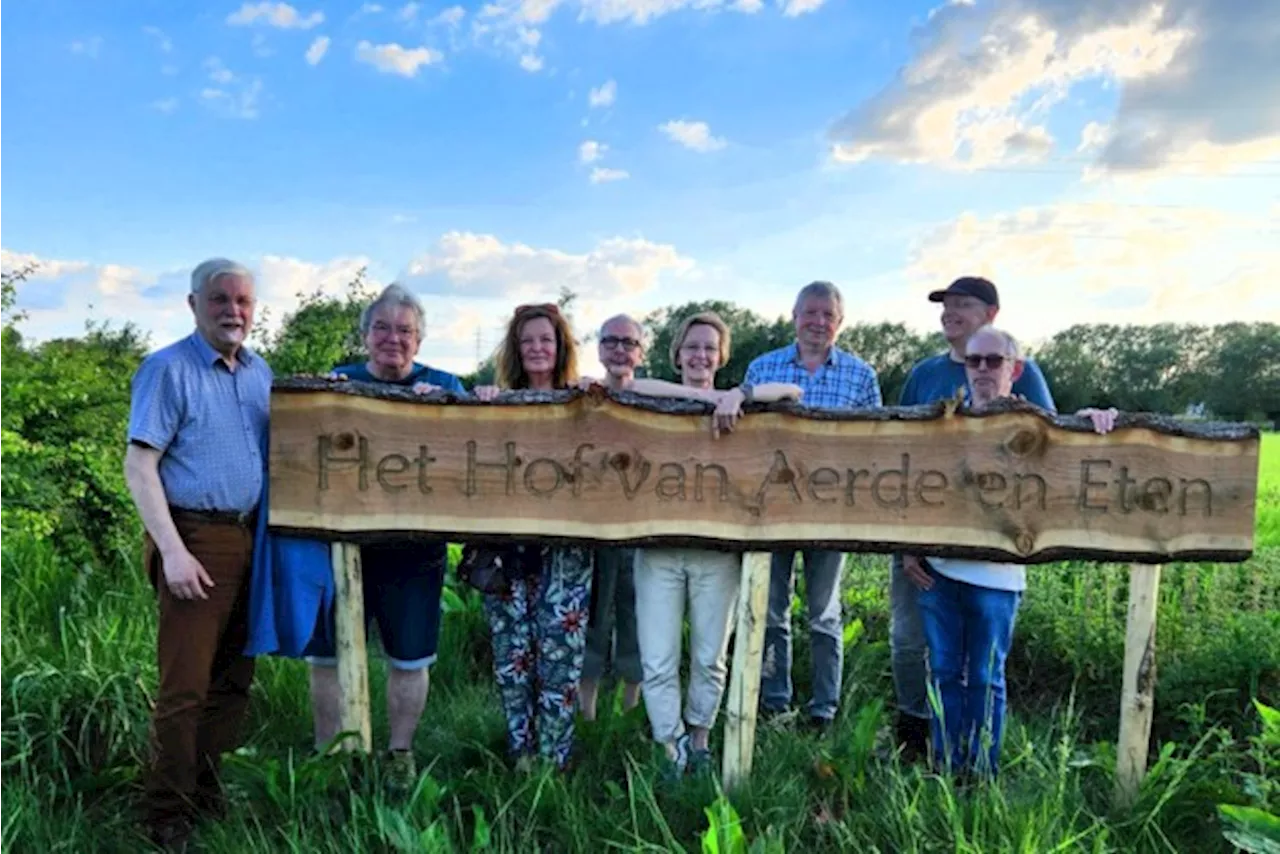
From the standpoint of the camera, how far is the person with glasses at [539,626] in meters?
3.57

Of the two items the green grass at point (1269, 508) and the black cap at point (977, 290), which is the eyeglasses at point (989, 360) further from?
the green grass at point (1269, 508)

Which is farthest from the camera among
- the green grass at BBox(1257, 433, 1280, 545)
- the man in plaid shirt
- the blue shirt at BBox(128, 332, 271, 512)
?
the green grass at BBox(1257, 433, 1280, 545)

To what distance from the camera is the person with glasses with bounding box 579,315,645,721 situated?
3.81 meters

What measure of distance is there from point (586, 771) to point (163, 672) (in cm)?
156

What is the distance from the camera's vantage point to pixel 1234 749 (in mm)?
4316

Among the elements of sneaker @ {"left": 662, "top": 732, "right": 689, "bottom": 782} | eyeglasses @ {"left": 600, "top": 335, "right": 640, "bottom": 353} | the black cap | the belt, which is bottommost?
sneaker @ {"left": 662, "top": 732, "right": 689, "bottom": 782}

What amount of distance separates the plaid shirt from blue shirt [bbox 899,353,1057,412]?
220 millimetres

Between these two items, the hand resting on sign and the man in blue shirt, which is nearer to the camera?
the man in blue shirt

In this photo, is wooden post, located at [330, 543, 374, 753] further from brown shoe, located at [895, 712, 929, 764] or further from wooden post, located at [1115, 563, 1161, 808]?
wooden post, located at [1115, 563, 1161, 808]

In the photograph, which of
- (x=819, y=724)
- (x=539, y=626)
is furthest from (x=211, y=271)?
(x=819, y=724)

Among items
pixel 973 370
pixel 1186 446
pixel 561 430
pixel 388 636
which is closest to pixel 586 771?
pixel 388 636

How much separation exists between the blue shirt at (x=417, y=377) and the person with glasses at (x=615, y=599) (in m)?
0.61

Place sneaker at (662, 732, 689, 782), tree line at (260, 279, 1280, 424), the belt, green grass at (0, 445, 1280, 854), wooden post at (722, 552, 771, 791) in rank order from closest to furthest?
green grass at (0, 445, 1280, 854) → the belt → sneaker at (662, 732, 689, 782) → wooden post at (722, 552, 771, 791) → tree line at (260, 279, 1280, 424)

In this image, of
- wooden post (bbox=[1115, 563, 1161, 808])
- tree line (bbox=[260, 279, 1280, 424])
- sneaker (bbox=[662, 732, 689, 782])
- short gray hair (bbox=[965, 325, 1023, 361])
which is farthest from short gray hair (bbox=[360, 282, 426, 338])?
tree line (bbox=[260, 279, 1280, 424])
